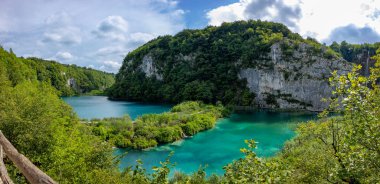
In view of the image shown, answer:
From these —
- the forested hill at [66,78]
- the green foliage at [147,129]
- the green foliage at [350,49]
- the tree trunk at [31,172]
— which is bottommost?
the green foliage at [147,129]

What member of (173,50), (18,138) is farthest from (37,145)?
(173,50)

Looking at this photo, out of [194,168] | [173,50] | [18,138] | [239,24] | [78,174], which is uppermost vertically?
[239,24]

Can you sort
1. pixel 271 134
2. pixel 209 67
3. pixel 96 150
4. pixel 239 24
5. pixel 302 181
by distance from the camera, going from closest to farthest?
1. pixel 302 181
2. pixel 96 150
3. pixel 271 134
4. pixel 209 67
5. pixel 239 24

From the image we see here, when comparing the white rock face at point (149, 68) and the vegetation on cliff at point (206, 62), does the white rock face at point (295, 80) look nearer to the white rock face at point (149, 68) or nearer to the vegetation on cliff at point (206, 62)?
the vegetation on cliff at point (206, 62)

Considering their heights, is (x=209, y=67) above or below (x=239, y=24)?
below

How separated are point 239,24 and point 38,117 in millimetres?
104874

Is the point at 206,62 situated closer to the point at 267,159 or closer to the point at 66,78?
the point at 66,78

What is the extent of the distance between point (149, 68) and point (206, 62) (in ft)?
94.6

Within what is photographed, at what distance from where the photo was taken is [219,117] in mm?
66000

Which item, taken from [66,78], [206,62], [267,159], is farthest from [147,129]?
[66,78]

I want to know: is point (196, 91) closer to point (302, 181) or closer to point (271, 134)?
point (271, 134)

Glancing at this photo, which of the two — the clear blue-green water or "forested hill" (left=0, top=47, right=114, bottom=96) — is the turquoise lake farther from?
"forested hill" (left=0, top=47, right=114, bottom=96)

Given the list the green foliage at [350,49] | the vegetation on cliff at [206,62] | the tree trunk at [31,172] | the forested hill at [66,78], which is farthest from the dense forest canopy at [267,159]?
the forested hill at [66,78]

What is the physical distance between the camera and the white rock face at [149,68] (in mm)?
123188
